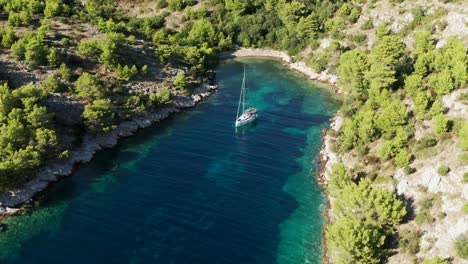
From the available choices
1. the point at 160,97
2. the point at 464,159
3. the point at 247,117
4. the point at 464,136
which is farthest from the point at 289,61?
the point at 464,159

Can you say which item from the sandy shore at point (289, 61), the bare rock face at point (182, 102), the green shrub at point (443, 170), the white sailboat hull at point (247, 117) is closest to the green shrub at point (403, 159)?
the green shrub at point (443, 170)

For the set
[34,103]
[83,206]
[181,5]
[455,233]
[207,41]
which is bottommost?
[83,206]

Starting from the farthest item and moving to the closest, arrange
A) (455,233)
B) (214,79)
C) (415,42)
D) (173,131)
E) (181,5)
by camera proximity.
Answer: (181,5)
(214,79)
(415,42)
(173,131)
(455,233)

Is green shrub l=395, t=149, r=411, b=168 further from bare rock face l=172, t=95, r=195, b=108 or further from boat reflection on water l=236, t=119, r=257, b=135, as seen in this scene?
bare rock face l=172, t=95, r=195, b=108

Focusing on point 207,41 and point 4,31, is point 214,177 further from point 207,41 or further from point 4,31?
point 207,41

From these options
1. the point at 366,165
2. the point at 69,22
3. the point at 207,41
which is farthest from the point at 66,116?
the point at 207,41
